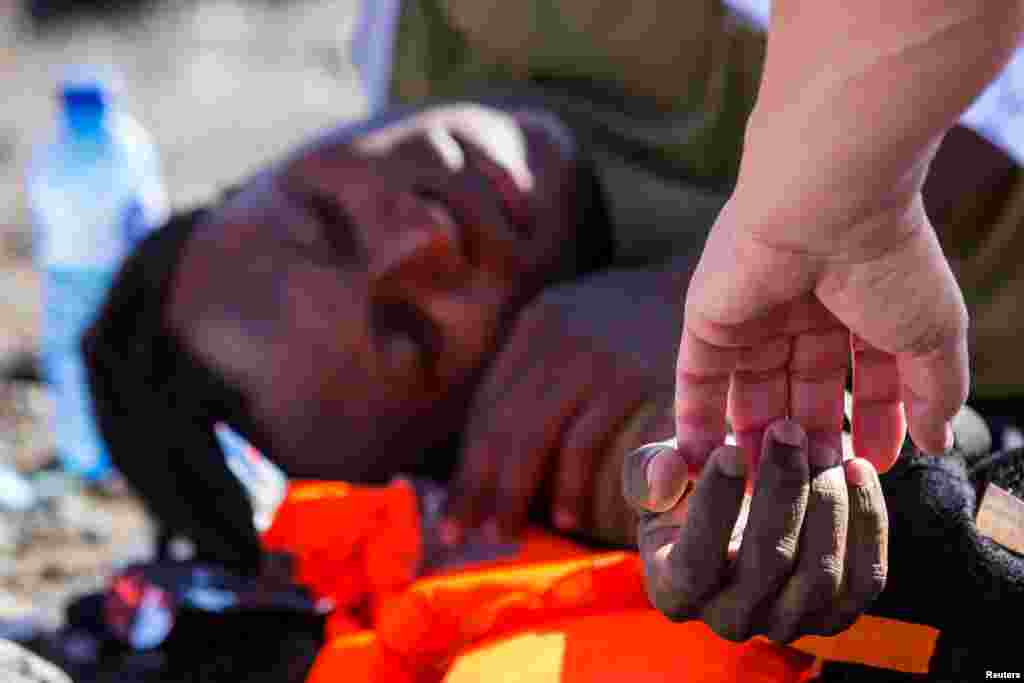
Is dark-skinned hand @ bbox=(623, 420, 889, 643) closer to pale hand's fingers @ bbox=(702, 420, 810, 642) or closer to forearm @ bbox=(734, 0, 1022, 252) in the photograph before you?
pale hand's fingers @ bbox=(702, 420, 810, 642)

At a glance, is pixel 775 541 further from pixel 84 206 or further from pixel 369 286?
pixel 84 206

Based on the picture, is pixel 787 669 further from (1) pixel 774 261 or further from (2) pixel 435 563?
(2) pixel 435 563

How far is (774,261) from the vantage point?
A: 0.52 meters

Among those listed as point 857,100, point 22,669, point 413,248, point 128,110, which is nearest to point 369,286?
point 413,248

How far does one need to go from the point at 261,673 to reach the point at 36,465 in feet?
2.29

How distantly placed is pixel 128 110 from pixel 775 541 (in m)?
2.54

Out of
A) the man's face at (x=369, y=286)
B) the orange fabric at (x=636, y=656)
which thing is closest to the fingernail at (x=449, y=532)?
the man's face at (x=369, y=286)

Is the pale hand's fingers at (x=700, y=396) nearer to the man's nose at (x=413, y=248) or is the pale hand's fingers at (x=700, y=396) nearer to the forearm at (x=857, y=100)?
the forearm at (x=857, y=100)

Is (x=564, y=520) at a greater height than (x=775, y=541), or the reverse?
(x=775, y=541)

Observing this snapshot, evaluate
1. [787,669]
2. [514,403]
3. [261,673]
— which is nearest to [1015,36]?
[787,669]

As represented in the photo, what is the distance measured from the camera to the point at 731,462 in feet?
1.84

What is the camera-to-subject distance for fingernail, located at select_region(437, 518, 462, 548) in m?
1.10

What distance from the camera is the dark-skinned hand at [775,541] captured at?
55cm

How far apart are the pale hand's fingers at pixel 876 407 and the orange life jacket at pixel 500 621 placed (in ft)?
0.32
